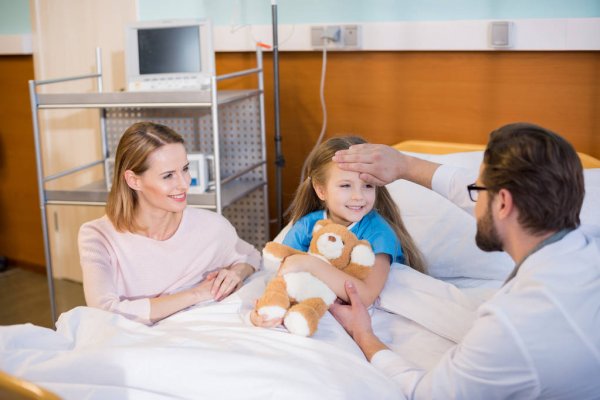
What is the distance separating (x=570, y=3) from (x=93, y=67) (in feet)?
6.66

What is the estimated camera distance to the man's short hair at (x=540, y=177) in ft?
3.84

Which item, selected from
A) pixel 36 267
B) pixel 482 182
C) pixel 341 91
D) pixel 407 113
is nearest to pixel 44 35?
pixel 36 267

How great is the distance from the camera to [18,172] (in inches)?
142

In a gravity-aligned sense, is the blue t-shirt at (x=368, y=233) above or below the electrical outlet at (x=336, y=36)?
below

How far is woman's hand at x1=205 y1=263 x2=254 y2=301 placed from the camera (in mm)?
1751

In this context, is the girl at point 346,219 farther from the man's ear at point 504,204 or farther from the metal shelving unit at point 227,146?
the metal shelving unit at point 227,146

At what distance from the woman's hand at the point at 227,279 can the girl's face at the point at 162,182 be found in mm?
197

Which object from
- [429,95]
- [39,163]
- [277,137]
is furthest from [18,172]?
[429,95]

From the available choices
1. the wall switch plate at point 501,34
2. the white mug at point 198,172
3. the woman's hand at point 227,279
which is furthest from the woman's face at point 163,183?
the wall switch plate at point 501,34

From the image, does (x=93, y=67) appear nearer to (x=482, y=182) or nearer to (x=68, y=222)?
Answer: (x=68, y=222)

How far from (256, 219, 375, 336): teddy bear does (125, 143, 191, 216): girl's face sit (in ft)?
1.14

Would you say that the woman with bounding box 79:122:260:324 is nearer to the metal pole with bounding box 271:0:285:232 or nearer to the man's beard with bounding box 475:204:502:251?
the man's beard with bounding box 475:204:502:251

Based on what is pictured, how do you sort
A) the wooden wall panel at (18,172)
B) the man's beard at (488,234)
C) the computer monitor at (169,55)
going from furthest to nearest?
the wooden wall panel at (18,172), the computer monitor at (169,55), the man's beard at (488,234)

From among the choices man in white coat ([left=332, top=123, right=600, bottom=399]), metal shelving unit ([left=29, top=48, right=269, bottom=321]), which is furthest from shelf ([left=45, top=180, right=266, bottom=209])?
man in white coat ([left=332, top=123, right=600, bottom=399])
